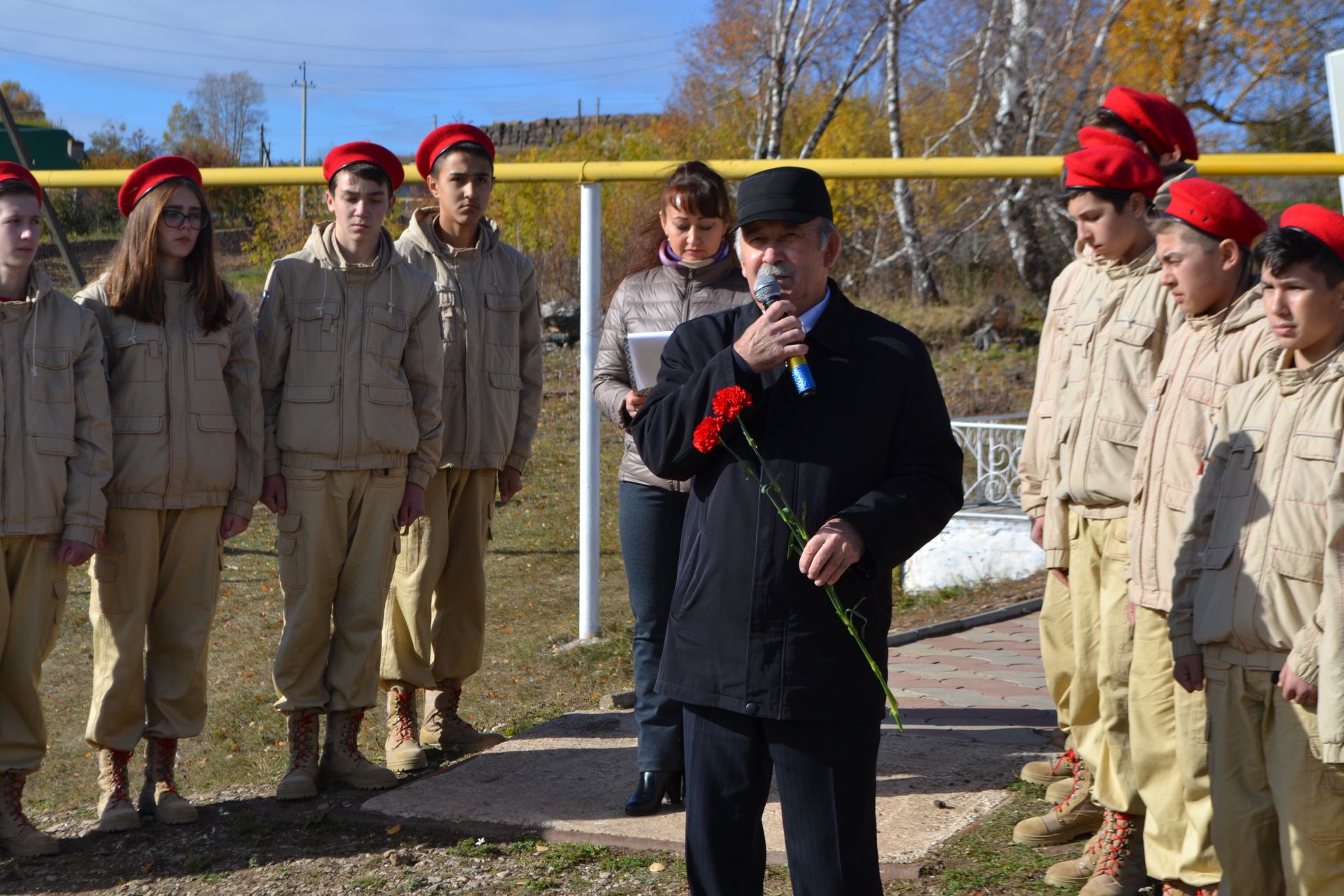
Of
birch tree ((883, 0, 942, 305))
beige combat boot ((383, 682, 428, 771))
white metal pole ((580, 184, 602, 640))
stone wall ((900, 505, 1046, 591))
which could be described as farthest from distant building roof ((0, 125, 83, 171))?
birch tree ((883, 0, 942, 305))

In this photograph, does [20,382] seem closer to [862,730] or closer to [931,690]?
[862,730]

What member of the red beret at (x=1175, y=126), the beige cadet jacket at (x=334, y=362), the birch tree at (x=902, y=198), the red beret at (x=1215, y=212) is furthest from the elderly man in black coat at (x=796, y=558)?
the birch tree at (x=902, y=198)

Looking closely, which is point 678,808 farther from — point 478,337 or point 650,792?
point 478,337

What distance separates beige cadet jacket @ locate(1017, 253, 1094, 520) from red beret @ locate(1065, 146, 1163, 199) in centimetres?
28

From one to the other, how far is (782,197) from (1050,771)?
2.57 meters

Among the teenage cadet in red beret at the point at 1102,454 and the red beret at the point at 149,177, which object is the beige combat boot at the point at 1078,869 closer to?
the teenage cadet in red beret at the point at 1102,454

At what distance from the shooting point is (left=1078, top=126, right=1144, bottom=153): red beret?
12.9ft

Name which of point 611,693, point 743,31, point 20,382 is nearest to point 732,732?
point 20,382

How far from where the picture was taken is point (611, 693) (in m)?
6.10

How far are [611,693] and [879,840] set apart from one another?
7.30 ft

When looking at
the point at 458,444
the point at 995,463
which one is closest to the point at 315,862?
the point at 458,444

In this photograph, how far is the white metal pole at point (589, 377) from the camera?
639 centimetres

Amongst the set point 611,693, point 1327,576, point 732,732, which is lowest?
point 611,693

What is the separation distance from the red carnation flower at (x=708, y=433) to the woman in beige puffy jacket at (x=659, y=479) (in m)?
1.63
